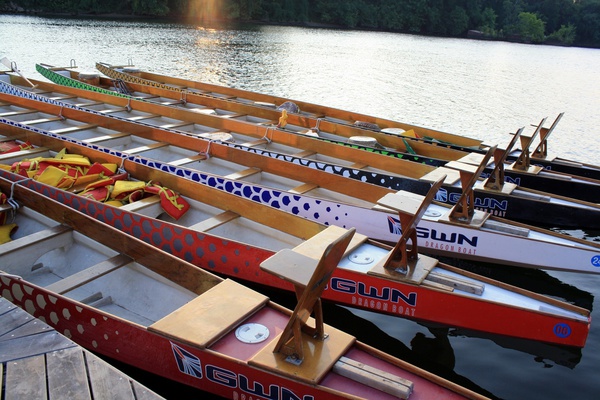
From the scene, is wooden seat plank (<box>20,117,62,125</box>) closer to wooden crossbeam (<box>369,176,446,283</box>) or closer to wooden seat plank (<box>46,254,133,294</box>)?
wooden seat plank (<box>46,254,133,294</box>)

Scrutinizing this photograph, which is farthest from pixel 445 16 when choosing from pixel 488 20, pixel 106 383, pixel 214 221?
pixel 106 383

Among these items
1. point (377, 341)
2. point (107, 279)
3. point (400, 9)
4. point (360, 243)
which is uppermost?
point (400, 9)

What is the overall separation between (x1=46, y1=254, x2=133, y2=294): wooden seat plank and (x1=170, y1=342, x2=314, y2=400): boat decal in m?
1.49

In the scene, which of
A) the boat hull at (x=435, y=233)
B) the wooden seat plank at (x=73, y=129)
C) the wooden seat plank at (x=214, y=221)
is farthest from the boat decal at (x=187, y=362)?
the wooden seat plank at (x=73, y=129)

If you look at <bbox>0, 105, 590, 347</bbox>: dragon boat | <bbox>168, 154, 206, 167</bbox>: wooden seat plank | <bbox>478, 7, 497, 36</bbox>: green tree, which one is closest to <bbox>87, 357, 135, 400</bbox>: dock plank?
<bbox>0, 105, 590, 347</bbox>: dragon boat

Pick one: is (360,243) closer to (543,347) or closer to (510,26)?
(543,347)

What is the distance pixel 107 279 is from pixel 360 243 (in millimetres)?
2499

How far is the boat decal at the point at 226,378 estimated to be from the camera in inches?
138

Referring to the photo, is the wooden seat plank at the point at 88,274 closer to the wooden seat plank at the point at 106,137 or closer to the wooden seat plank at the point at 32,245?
the wooden seat plank at the point at 32,245

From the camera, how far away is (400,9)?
191 feet

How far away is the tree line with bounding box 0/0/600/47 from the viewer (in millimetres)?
51688

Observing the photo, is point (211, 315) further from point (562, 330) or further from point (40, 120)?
point (40, 120)

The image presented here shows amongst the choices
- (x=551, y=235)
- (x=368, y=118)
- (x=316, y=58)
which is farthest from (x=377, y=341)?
(x=316, y=58)

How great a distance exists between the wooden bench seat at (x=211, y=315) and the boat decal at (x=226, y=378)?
127 mm
